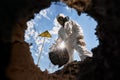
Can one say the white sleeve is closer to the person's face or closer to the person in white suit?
the person in white suit

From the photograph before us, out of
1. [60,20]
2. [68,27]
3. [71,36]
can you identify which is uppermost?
[60,20]

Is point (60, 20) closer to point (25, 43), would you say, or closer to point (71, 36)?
point (71, 36)

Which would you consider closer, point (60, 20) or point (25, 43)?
point (25, 43)

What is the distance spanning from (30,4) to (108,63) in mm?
1016

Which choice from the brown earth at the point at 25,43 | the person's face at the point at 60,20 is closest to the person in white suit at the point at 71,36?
the person's face at the point at 60,20

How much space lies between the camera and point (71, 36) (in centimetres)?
868

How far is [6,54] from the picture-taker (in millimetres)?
3777

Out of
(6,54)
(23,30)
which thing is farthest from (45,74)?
(6,54)

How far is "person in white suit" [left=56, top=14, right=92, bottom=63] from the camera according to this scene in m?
8.11

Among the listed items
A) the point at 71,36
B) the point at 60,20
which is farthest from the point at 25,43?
the point at 60,20

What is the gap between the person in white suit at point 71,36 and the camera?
811cm

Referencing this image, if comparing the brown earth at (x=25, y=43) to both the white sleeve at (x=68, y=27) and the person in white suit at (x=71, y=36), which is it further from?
the white sleeve at (x=68, y=27)

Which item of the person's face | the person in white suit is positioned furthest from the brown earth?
the person's face

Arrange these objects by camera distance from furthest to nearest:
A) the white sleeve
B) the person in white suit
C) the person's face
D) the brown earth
Answer: the person's face < the white sleeve < the person in white suit < the brown earth
